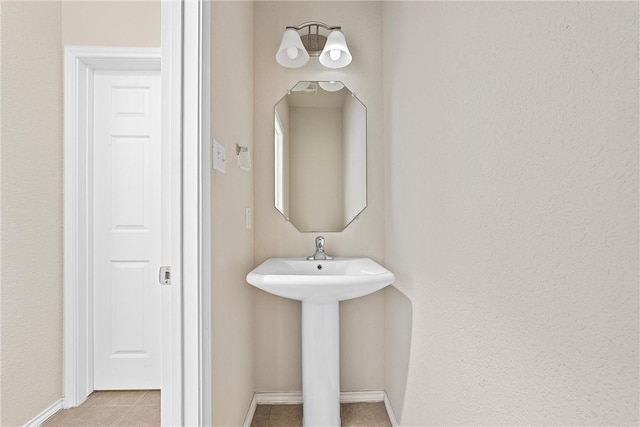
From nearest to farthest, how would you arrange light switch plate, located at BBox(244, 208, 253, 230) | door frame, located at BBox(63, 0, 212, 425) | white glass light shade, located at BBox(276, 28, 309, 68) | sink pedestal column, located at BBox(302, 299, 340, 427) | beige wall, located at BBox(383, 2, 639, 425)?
1. beige wall, located at BBox(383, 2, 639, 425)
2. door frame, located at BBox(63, 0, 212, 425)
3. sink pedestal column, located at BBox(302, 299, 340, 427)
4. light switch plate, located at BBox(244, 208, 253, 230)
5. white glass light shade, located at BBox(276, 28, 309, 68)

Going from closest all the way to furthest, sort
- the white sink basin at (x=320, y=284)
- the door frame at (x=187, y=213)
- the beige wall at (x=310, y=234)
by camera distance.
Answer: the door frame at (x=187, y=213) < the white sink basin at (x=320, y=284) < the beige wall at (x=310, y=234)

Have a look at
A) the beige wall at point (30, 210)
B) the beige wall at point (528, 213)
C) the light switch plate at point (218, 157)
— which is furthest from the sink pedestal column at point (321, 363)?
the beige wall at point (30, 210)

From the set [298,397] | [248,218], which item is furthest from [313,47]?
[298,397]

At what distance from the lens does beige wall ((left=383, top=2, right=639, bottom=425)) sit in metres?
0.48

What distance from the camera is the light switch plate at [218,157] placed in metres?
1.19

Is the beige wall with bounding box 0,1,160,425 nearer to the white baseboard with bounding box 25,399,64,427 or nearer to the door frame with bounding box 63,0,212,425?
the white baseboard with bounding box 25,399,64,427

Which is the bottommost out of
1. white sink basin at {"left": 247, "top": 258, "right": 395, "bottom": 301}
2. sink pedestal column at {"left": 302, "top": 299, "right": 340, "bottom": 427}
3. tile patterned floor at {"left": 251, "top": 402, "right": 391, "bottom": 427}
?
tile patterned floor at {"left": 251, "top": 402, "right": 391, "bottom": 427}

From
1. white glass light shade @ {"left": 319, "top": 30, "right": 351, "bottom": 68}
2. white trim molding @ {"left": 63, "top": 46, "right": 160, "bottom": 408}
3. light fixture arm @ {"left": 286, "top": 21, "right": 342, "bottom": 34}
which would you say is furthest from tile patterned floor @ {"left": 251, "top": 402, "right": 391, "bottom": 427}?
light fixture arm @ {"left": 286, "top": 21, "right": 342, "bottom": 34}

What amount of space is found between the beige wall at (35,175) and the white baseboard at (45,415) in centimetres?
3

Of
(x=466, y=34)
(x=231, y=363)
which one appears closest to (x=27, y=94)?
(x=231, y=363)

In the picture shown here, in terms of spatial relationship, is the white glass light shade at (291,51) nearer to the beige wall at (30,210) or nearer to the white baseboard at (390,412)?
the beige wall at (30,210)

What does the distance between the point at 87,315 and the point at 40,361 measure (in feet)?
1.15

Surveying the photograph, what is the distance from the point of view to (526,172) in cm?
68

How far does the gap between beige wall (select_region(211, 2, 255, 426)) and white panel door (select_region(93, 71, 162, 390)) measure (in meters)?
0.77
